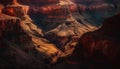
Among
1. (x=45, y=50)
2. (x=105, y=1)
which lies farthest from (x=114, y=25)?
(x=105, y=1)

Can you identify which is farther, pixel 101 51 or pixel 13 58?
pixel 13 58

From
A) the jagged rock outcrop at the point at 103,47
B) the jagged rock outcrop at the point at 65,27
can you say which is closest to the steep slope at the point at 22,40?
the jagged rock outcrop at the point at 65,27

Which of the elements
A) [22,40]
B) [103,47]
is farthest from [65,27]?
[103,47]

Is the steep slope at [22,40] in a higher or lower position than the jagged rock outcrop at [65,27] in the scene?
higher

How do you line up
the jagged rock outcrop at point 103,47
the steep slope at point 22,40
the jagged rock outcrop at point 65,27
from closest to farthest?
the jagged rock outcrop at point 103,47, the steep slope at point 22,40, the jagged rock outcrop at point 65,27

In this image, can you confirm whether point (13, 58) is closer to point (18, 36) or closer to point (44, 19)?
point (18, 36)

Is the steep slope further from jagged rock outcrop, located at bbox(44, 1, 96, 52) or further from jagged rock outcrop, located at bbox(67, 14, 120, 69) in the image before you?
jagged rock outcrop, located at bbox(67, 14, 120, 69)

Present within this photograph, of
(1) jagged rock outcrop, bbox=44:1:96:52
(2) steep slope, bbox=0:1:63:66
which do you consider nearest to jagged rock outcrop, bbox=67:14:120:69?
(2) steep slope, bbox=0:1:63:66

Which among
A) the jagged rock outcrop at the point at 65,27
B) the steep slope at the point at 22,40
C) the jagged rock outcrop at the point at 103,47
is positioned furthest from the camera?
the jagged rock outcrop at the point at 65,27

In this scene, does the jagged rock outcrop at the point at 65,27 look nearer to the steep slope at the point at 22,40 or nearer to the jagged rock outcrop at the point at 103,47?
the steep slope at the point at 22,40
